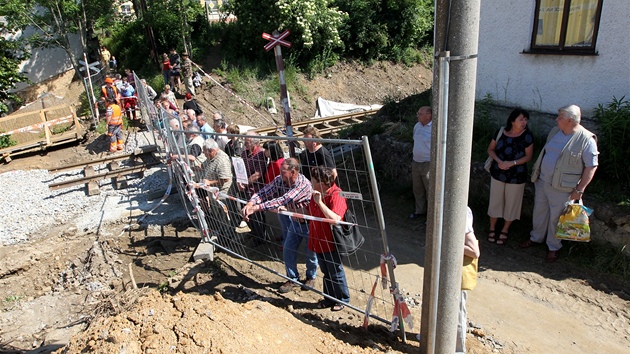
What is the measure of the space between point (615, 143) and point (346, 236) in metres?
3.97

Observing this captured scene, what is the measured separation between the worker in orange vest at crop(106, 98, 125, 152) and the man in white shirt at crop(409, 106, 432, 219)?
9019 mm

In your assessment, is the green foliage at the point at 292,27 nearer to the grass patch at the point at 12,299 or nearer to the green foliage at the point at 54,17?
the green foliage at the point at 54,17

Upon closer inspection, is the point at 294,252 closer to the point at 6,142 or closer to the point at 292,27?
the point at 6,142

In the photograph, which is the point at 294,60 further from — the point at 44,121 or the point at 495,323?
the point at 495,323

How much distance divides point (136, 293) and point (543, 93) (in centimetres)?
671

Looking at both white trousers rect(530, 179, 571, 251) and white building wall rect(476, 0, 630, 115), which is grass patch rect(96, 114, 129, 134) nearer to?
white building wall rect(476, 0, 630, 115)

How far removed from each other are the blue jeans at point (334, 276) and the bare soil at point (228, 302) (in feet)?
0.74

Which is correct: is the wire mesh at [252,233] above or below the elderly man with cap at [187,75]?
below

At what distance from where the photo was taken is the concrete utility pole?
110 inches

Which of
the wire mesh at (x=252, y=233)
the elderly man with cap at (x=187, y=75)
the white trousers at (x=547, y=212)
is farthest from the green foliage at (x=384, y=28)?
the white trousers at (x=547, y=212)

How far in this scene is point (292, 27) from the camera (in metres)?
18.5

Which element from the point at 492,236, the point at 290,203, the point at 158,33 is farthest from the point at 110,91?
the point at 492,236

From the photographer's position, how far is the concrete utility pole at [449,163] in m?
2.80

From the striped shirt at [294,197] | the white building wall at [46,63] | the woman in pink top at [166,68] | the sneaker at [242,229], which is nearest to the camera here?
the striped shirt at [294,197]
